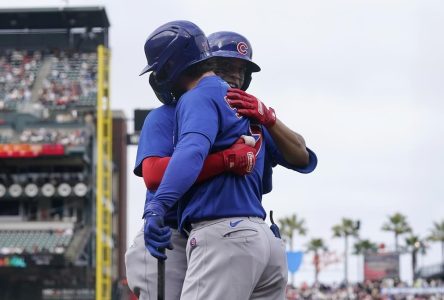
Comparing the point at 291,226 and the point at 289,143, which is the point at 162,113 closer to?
the point at 289,143

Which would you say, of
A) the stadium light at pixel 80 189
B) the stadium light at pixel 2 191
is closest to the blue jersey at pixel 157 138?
the stadium light at pixel 80 189

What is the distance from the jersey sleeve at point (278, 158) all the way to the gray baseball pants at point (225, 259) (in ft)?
1.86

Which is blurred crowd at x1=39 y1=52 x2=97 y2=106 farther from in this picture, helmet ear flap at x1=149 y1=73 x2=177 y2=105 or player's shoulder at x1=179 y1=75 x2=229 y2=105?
player's shoulder at x1=179 y1=75 x2=229 y2=105

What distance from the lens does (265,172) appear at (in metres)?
4.66

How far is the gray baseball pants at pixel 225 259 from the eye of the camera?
157 inches

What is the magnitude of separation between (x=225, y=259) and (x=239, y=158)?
1.33ft

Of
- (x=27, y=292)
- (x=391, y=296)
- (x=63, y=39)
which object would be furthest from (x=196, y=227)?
(x=63, y=39)

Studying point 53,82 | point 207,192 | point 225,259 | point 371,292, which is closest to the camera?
point 225,259

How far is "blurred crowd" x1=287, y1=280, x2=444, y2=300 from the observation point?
38853 millimetres

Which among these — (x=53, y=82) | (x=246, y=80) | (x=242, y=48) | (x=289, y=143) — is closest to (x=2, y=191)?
(x=53, y=82)

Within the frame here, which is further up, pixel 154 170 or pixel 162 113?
pixel 162 113

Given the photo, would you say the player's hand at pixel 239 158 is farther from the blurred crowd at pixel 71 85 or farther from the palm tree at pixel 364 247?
the palm tree at pixel 364 247

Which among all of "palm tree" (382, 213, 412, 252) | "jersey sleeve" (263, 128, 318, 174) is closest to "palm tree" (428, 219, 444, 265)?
"palm tree" (382, 213, 412, 252)

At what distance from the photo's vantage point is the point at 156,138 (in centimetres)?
430
